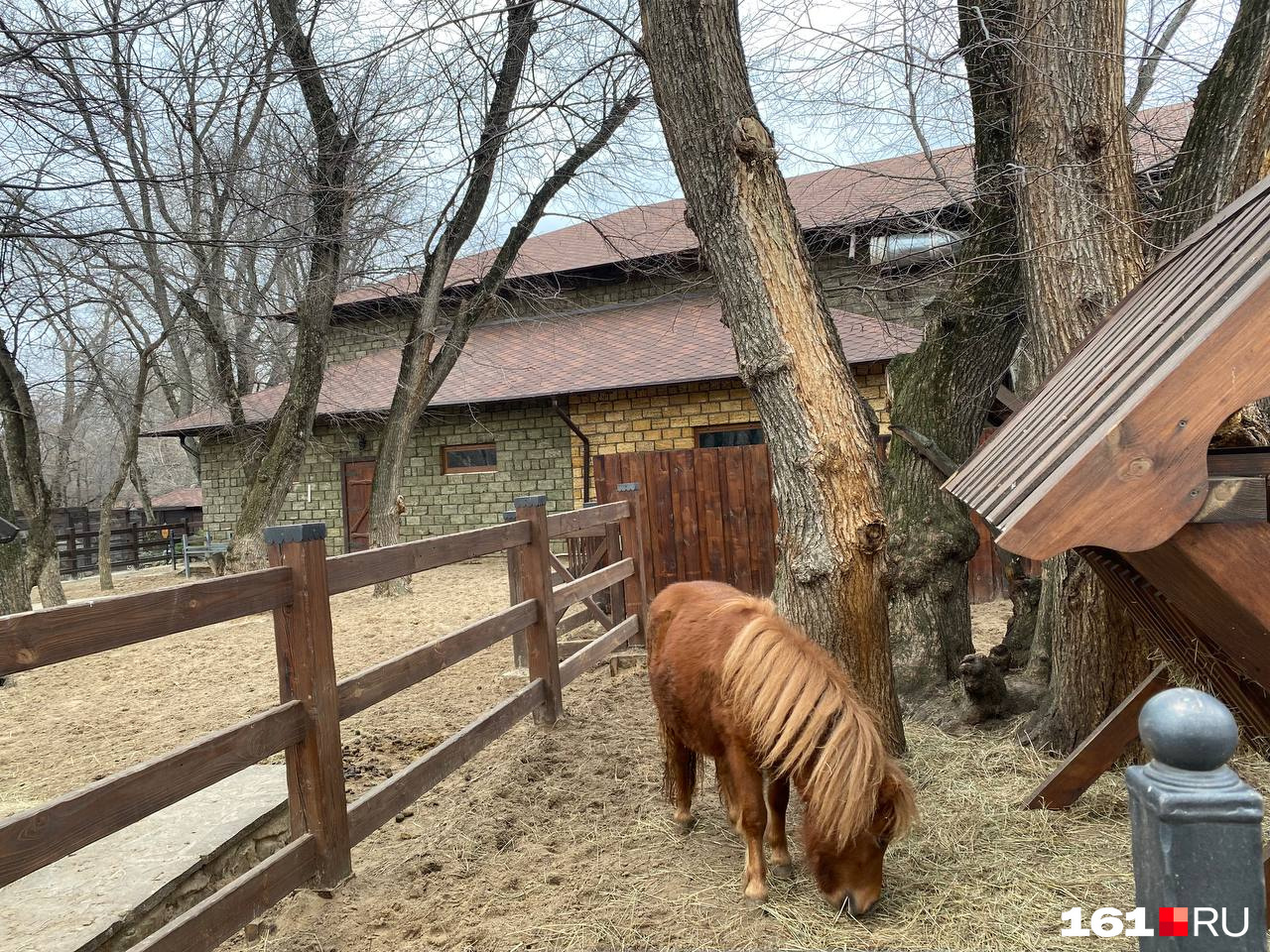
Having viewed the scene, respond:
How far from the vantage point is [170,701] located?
7395mm

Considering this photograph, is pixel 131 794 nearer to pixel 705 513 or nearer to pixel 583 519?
pixel 583 519

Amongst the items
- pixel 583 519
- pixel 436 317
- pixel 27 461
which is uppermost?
pixel 436 317

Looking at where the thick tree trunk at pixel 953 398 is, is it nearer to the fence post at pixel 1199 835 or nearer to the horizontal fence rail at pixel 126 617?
the horizontal fence rail at pixel 126 617

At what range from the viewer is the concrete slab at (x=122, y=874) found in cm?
300

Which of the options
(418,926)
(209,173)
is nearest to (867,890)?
(418,926)

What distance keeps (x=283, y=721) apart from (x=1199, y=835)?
286 cm

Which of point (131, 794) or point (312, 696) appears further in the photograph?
point (312, 696)

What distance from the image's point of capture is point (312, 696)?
3234 millimetres

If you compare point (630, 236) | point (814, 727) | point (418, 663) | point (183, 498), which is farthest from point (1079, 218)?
point (183, 498)

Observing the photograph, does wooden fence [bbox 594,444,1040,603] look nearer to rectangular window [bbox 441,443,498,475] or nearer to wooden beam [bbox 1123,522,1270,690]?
wooden beam [bbox 1123,522,1270,690]

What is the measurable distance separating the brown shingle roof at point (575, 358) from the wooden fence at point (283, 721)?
9273 mm

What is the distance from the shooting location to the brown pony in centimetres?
275

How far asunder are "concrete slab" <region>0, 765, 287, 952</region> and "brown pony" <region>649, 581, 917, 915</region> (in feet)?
6.75

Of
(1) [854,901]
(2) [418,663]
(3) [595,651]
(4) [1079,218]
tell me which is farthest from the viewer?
(3) [595,651]
